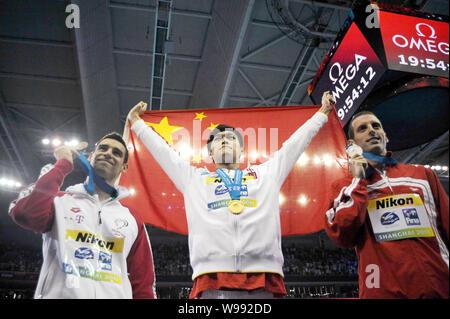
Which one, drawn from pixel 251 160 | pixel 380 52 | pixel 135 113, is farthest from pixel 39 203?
pixel 380 52

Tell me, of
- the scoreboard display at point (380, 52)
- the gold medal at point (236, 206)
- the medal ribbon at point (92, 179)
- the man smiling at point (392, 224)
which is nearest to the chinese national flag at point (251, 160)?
the scoreboard display at point (380, 52)

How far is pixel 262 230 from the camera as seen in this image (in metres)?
A: 2.35

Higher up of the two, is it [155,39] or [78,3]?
[155,39]

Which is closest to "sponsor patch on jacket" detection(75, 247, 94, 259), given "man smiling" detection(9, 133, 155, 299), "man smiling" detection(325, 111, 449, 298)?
"man smiling" detection(9, 133, 155, 299)

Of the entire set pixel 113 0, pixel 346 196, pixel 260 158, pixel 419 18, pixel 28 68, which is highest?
pixel 28 68

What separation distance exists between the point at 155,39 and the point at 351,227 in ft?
20.3

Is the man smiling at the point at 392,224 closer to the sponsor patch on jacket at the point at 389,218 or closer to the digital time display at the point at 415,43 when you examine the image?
the sponsor patch on jacket at the point at 389,218

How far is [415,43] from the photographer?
3.40m

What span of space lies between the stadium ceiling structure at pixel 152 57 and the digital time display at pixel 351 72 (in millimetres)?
2326

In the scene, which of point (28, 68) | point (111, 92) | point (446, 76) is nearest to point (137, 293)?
point (446, 76)

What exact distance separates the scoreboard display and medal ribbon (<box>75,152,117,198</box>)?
2.65 metres
